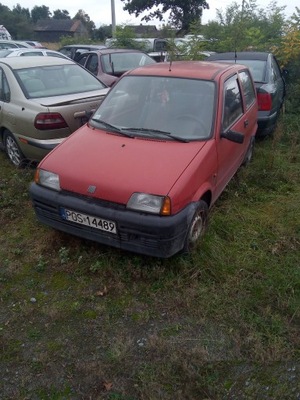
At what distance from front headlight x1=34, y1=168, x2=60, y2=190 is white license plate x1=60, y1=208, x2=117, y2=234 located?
0.27 meters

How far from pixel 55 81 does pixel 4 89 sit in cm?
78

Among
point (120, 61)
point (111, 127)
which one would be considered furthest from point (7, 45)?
point (111, 127)

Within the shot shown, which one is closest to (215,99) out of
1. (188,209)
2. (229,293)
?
(188,209)

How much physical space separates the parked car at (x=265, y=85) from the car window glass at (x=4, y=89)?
384 centimetres

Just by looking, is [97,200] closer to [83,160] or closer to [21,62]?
[83,160]

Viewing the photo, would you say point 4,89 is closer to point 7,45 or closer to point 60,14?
point 7,45

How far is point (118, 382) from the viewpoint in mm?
2438

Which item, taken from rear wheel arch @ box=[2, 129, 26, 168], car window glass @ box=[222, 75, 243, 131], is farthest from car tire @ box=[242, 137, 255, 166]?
rear wheel arch @ box=[2, 129, 26, 168]

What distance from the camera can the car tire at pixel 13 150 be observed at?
5571 millimetres

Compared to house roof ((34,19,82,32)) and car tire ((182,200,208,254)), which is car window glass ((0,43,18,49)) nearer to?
car tire ((182,200,208,254))

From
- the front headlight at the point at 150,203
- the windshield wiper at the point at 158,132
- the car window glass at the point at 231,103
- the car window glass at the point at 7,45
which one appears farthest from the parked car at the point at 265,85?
the car window glass at the point at 7,45

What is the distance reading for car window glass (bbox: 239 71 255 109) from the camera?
4.94m

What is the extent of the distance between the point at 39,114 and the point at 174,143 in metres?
2.27

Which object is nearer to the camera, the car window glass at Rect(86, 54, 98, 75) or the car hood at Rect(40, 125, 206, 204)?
the car hood at Rect(40, 125, 206, 204)
